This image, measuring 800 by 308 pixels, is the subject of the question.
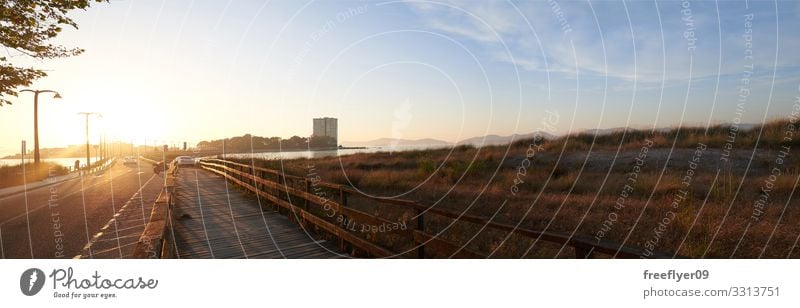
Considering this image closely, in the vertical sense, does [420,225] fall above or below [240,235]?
above

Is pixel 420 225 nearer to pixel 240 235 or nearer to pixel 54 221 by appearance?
pixel 240 235

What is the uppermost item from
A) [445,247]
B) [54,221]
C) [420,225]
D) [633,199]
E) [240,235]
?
[420,225]

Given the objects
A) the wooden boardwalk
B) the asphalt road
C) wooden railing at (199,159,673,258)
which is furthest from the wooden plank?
the asphalt road

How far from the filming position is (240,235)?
875 centimetres

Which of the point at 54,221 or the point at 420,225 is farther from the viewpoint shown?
the point at 54,221

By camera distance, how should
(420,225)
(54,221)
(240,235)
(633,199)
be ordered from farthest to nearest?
(633,199) → (54,221) → (240,235) → (420,225)

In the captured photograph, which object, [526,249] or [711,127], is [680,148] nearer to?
[711,127]

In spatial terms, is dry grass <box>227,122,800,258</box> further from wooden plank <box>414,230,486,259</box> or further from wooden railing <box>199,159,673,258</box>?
wooden plank <box>414,230,486,259</box>

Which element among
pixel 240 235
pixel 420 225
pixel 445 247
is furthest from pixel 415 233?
pixel 240 235

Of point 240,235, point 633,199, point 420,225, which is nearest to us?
point 420,225

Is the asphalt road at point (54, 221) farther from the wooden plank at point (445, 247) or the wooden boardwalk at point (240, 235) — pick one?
the wooden plank at point (445, 247)

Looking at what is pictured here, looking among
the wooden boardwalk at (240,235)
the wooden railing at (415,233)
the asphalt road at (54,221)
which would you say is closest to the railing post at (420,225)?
the wooden railing at (415,233)

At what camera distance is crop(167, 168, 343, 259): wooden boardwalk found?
738 cm
